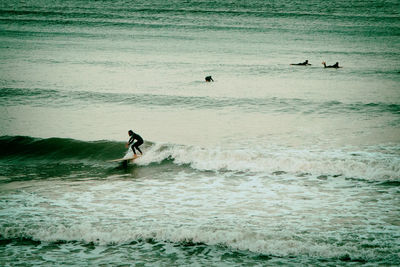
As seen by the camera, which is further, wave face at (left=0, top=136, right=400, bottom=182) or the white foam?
wave face at (left=0, top=136, right=400, bottom=182)

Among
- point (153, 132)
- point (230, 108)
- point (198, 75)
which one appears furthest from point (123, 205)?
point (198, 75)

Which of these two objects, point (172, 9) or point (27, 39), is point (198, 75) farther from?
point (172, 9)

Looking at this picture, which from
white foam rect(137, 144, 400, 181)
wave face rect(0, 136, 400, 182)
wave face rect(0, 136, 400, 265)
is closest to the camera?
wave face rect(0, 136, 400, 265)

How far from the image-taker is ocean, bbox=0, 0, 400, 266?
10.1m

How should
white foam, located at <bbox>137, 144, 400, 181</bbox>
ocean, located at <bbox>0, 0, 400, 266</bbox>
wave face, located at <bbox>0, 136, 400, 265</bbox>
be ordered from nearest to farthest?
wave face, located at <bbox>0, 136, 400, 265</bbox>
ocean, located at <bbox>0, 0, 400, 266</bbox>
white foam, located at <bbox>137, 144, 400, 181</bbox>

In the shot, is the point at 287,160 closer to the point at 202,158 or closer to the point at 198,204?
the point at 202,158

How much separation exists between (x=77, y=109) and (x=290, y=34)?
36779 mm

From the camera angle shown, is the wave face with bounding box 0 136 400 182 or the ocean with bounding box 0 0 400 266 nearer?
the ocean with bounding box 0 0 400 266

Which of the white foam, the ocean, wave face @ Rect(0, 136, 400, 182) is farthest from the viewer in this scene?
wave face @ Rect(0, 136, 400, 182)

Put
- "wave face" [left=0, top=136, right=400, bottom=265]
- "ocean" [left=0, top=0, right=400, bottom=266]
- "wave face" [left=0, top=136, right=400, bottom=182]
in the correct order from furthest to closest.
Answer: "wave face" [left=0, top=136, right=400, bottom=182] → "ocean" [left=0, top=0, right=400, bottom=266] → "wave face" [left=0, top=136, right=400, bottom=265]

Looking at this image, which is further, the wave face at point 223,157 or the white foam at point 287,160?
the wave face at point 223,157

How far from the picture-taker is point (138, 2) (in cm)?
7706

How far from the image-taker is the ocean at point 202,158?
10125 mm

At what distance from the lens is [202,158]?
16.8 metres
